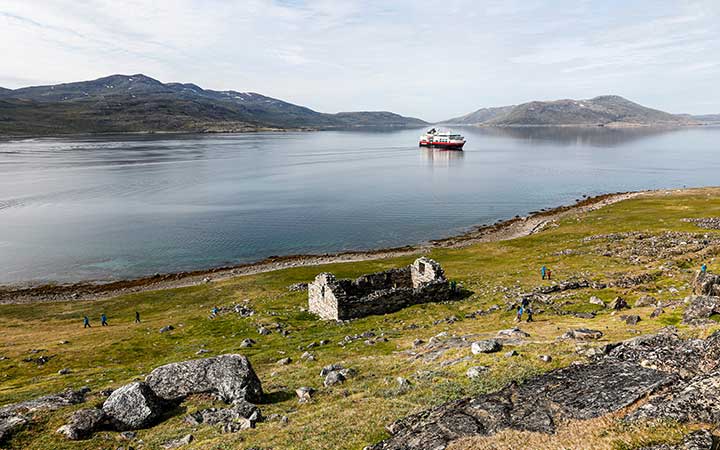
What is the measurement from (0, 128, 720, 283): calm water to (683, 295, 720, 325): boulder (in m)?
58.7

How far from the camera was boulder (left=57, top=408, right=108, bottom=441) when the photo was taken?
15.5 metres

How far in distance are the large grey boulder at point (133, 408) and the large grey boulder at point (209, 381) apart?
41.2 inches

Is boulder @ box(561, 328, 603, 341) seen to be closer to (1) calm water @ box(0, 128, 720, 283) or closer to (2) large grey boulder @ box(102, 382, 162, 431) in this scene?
(2) large grey boulder @ box(102, 382, 162, 431)

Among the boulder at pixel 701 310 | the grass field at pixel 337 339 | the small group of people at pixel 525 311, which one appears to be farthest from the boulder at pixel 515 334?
the boulder at pixel 701 310

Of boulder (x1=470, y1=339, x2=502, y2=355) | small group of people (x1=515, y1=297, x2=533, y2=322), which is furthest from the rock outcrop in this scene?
small group of people (x1=515, y1=297, x2=533, y2=322)

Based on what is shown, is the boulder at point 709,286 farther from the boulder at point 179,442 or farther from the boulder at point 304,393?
the boulder at point 179,442

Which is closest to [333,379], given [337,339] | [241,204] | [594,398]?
[337,339]

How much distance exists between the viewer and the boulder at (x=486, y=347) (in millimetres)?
20672

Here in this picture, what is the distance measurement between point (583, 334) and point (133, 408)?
21538mm

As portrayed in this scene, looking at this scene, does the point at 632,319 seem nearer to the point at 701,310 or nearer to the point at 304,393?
the point at 701,310

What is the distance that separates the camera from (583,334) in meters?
21.4

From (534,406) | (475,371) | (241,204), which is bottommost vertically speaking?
(241,204)

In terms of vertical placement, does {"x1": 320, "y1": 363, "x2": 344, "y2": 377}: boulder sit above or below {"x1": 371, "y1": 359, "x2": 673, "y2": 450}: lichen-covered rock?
below

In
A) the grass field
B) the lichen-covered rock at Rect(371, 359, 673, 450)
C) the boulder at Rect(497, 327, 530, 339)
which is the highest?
the lichen-covered rock at Rect(371, 359, 673, 450)
